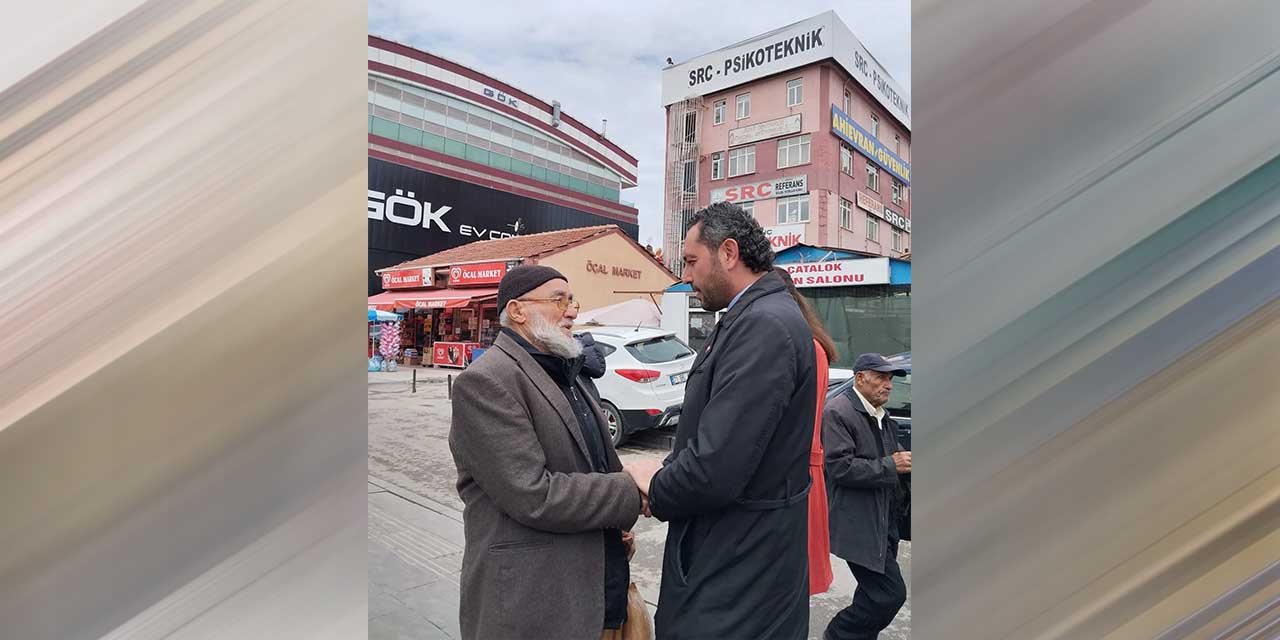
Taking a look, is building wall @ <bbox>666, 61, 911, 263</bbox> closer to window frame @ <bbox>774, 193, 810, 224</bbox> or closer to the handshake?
window frame @ <bbox>774, 193, 810, 224</bbox>

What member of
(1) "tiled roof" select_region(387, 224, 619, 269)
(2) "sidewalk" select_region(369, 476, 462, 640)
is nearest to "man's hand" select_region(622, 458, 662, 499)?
(2) "sidewalk" select_region(369, 476, 462, 640)

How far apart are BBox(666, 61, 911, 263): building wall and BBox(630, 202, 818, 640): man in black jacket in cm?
2793

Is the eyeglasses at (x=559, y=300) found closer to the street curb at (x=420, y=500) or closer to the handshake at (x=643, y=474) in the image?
the handshake at (x=643, y=474)

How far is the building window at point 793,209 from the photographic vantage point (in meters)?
28.7

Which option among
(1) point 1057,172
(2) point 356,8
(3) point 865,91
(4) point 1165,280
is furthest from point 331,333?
(3) point 865,91

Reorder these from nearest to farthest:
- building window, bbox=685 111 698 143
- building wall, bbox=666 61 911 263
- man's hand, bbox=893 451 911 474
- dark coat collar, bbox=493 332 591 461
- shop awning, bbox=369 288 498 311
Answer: dark coat collar, bbox=493 332 591 461 → man's hand, bbox=893 451 911 474 → shop awning, bbox=369 288 498 311 → building wall, bbox=666 61 911 263 → building window, bbox=685 111 698 143

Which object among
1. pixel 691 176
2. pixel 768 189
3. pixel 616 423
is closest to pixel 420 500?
pixel 616 423

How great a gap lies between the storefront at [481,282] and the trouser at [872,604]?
18.2m

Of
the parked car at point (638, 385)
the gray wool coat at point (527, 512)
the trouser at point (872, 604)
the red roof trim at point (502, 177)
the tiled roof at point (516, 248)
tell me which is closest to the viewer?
the gray wool coat at point (527, 512)

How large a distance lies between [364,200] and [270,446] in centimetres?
52

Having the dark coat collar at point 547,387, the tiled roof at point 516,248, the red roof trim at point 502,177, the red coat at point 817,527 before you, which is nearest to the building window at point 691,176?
the tiled roof at point 516,248

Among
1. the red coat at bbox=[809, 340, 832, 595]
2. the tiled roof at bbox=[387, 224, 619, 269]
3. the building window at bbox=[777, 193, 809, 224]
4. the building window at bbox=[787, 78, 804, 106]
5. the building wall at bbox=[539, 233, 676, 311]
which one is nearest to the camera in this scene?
the red coat at bbox=[809, 340, 832, 595]

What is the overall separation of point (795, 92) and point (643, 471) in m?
30.9

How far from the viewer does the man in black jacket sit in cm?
148
